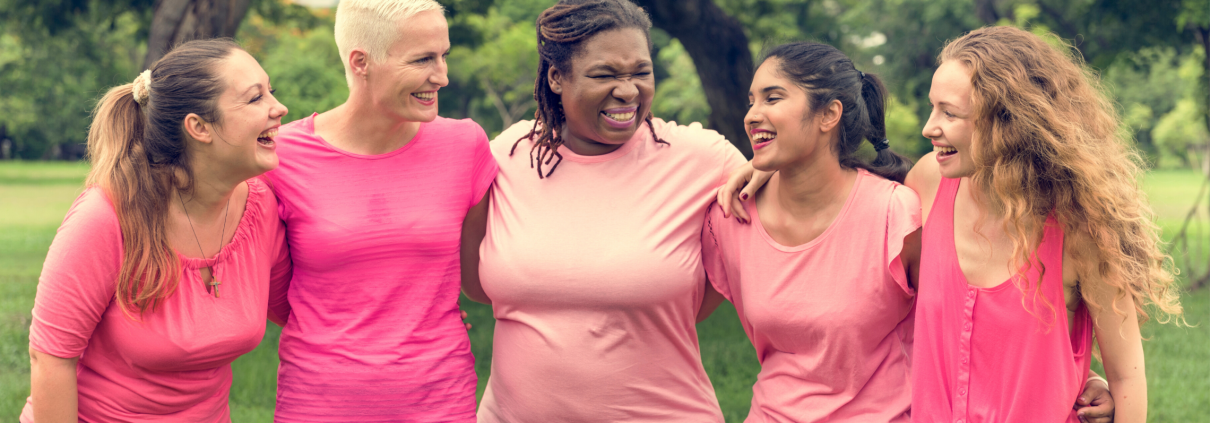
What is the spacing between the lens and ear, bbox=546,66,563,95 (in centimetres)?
327

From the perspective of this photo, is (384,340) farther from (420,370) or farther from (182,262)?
(182,262)

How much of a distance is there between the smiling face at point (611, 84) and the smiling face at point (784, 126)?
0.37 metres

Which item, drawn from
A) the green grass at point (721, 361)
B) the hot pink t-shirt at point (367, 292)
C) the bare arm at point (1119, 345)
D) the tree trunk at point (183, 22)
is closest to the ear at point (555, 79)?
the hot pink t-shirt at point (367, 292)

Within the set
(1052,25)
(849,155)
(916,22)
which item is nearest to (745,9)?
(1052,25)

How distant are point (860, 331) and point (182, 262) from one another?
208 cm

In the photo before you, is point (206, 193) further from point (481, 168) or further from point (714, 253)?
point (714, 253)

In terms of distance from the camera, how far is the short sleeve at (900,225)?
2867 millimetres

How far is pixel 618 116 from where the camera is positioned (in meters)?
3.16

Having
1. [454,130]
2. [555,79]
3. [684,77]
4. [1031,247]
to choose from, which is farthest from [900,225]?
[684,77]

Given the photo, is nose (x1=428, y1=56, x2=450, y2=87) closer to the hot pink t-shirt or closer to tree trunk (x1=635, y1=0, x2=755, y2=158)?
the hot pink t-shirt

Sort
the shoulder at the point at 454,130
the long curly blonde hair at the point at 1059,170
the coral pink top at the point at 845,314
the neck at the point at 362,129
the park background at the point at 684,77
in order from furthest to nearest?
the park background at the point at 684,77, the shoulder at the point at 454,130, the neck at the point at 362,129, the coral pink top at the point at 845,314, the long curly blonde hair at the point at 1059,170

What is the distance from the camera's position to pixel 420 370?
3029 millimetres

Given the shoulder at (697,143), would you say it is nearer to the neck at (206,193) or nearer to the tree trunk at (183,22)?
the neck at (206,193)

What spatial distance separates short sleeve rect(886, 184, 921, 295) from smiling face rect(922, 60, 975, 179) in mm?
204
